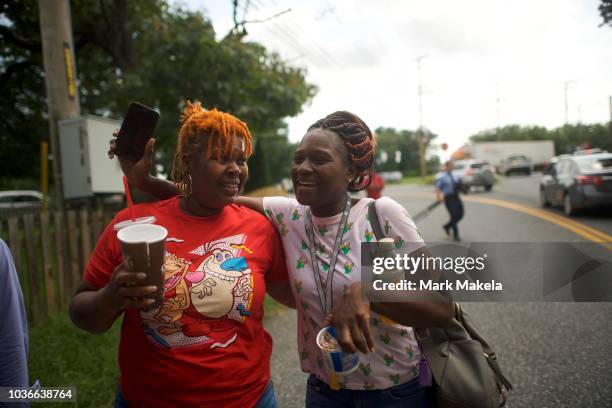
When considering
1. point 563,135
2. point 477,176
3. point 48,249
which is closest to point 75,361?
point 48,249

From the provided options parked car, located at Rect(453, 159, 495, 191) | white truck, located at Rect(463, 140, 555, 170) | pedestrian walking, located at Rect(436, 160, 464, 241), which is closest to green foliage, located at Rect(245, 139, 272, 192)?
pedestrian walking, located at Rect(436, 160, 464, 241)

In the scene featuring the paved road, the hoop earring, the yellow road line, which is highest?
the hoop earring

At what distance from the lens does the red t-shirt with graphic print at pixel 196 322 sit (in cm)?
152

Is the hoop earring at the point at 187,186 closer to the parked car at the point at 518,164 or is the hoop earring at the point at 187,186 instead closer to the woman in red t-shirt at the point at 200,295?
the woman in red t-shirt at the point at 200,295

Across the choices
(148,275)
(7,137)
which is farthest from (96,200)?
(7,137)

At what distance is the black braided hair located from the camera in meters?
1.73

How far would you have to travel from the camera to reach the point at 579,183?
24.1 feet

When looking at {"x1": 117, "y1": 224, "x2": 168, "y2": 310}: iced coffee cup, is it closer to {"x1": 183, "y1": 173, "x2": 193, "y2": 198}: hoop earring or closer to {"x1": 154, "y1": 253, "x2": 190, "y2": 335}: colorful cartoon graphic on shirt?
{"x1": 154, "y1": 253, "x2": 190, "y2": 335}: colorful cartoon graphic on shirt

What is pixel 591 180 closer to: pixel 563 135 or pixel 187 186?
pixel 563 135

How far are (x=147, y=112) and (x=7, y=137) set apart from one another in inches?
755

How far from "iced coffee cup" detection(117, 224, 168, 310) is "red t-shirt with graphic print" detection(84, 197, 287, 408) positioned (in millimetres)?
278

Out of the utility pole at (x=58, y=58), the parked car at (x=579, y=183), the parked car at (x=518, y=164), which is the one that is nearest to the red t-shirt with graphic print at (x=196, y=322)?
the parked car at (x=579, y=183)

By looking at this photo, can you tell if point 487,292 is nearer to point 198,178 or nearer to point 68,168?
point 198,178

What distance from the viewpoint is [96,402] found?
2.99m
